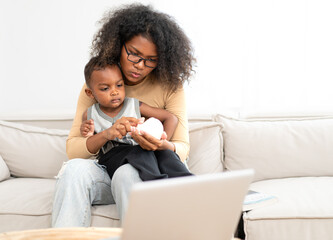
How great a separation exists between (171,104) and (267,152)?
1.88 feet

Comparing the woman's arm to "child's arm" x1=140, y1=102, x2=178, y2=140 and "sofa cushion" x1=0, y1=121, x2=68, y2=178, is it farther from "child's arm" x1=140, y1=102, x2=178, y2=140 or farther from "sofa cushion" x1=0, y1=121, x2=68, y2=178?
"sofa cushion" x1=0, y1=121, x2=68, y2=178

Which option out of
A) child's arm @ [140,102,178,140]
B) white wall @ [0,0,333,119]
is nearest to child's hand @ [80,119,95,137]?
child's arm @ [140,102,178,140]

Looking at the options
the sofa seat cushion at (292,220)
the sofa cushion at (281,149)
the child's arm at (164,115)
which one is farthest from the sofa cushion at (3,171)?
the sofa seat cushion at (292,220)

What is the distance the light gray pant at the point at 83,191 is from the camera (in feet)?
4.90

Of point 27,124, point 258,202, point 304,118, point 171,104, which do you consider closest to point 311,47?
point 304,118

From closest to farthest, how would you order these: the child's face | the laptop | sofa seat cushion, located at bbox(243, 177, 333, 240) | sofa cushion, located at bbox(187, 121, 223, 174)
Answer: the laptop < sofa seat cushion, located at bbox(243, 177, 333, 240) < the child's face < sofa cushion, located at bbox(187, 121, 223, 174)

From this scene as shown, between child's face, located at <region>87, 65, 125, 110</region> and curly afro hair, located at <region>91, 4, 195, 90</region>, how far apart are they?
0.29 feet

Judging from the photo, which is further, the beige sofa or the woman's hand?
the beige sofa

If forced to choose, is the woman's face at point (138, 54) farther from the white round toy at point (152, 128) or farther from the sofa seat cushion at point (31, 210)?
the sofa seat cushion at point (31, 210)

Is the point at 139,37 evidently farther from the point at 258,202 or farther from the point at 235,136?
the point at 258,202

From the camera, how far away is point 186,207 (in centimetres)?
72

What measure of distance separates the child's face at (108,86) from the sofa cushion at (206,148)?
52 centimetres

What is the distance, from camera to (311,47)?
2.63 meters

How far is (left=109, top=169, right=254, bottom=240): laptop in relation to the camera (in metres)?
0.66
